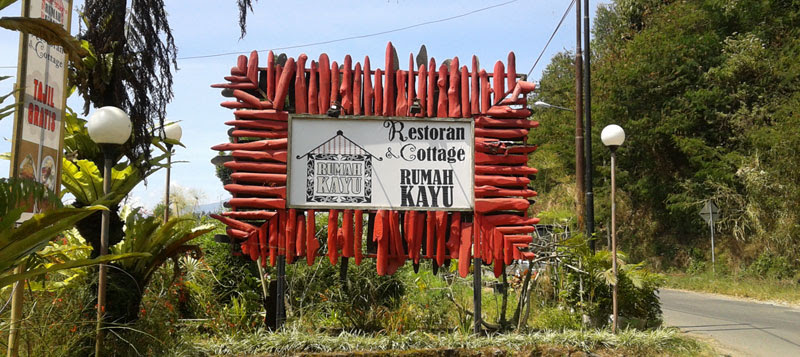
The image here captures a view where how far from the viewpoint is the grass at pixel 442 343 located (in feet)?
23.0

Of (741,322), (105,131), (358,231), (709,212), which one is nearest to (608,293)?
(358,231)

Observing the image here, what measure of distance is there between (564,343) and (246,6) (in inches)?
212

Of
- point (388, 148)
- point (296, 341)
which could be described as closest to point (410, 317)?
point (296, 341)

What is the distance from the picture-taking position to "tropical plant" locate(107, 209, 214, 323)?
626 centimetres

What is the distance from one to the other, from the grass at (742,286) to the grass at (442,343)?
727 centimetres

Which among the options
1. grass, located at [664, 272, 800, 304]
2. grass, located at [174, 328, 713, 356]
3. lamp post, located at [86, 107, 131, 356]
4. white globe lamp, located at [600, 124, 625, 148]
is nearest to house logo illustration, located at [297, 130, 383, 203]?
grass, located at [174, 328, 713, 356]

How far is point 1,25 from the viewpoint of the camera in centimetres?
416

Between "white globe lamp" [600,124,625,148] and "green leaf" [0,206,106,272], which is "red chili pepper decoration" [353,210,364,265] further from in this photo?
"green leaf" [0,206,106,272]

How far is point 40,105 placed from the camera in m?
4.79

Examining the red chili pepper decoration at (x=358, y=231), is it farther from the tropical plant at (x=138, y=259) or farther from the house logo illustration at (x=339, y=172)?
the tropical plant at (x=138, y=259)

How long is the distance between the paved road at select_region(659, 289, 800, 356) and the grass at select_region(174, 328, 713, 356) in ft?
5.93

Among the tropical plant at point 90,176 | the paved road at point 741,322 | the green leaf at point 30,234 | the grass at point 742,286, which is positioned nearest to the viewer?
the green leaf at point 30,234

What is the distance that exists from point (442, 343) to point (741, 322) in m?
7.08

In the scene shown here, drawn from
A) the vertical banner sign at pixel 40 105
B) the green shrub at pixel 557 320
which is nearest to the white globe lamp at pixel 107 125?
the vertical banner sign at pixel 40 105
